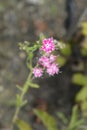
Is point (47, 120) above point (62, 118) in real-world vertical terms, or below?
below

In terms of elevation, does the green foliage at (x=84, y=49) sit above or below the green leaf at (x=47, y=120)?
above

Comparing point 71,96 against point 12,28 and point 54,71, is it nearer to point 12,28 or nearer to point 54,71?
point 12,28

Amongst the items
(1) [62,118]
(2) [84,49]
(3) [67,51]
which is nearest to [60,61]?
(3) [67,51]

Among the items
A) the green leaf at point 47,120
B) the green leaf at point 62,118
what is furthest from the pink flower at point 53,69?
the green leaf at point 62,118

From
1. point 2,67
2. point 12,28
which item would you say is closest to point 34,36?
point 12,28

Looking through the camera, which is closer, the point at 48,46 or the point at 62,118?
the point at 48,46

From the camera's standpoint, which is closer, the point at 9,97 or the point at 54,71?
the point at 54,71

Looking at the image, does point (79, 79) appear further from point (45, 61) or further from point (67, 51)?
point (45, 61)

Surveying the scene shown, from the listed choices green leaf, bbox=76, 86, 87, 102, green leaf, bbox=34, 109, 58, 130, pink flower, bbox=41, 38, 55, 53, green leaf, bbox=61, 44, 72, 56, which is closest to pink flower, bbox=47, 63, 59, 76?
pink flower, bbox=41, 38, 55, 53

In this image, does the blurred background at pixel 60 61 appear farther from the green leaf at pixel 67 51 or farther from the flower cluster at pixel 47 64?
the flower cluster at pixel 47 64
